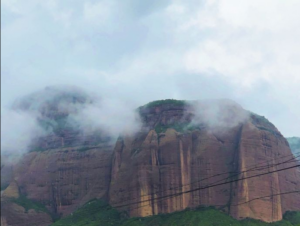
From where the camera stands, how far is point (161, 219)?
10706 centimetres

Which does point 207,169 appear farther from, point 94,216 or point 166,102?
point 94,216

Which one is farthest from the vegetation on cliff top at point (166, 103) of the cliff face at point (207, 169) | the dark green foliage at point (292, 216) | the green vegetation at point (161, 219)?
the dark green foliage at point (292, 216)

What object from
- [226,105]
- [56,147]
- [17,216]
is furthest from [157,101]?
[17,216]

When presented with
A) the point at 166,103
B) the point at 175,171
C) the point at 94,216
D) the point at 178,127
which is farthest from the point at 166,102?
the point at 94,216

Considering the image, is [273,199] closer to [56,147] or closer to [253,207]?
[253,207]

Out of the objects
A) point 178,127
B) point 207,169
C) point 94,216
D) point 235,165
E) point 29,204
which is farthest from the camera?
point 29,204

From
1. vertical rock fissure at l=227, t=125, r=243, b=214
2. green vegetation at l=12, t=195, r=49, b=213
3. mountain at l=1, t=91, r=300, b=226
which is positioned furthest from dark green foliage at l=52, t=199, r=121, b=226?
vertical rock fissure at l=227, t=125, r=243, b=214

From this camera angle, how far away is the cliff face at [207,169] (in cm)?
10694

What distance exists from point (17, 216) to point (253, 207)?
55322 millimetres

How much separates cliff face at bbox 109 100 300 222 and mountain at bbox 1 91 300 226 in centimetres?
22

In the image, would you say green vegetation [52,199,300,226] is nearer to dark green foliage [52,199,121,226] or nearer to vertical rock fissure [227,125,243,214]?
dark green foliage [52,199,121,226]

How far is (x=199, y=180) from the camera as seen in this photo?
4419 inches

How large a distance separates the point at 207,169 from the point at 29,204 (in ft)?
156

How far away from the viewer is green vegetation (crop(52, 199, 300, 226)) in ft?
333
